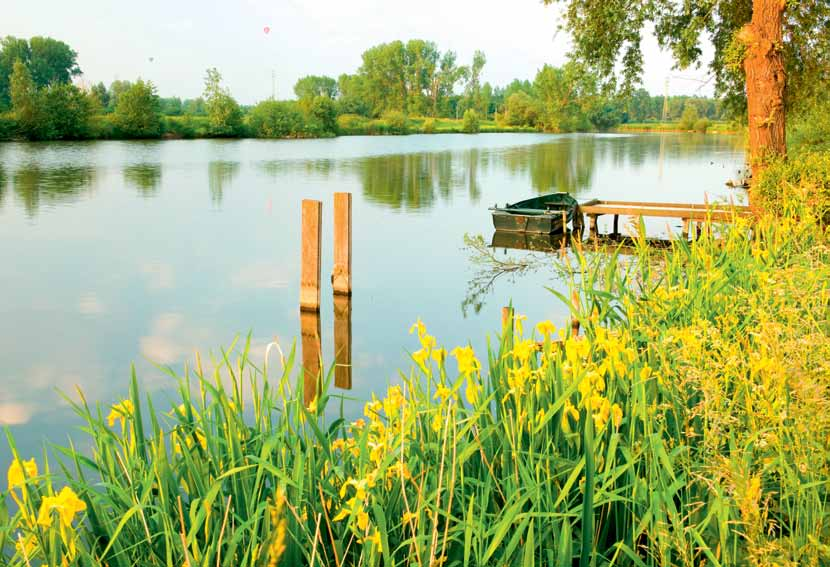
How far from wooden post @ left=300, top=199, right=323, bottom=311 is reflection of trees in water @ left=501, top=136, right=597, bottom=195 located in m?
22.6

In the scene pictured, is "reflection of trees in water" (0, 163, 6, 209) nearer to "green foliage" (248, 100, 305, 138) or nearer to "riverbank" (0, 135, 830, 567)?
"riverbank" (0, 135, 830, 567)

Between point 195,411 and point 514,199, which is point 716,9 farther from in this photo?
point 195,411

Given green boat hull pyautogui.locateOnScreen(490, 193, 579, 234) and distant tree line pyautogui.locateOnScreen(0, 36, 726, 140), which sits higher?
distant tree line pyautogui.locateOnScreen(0, 36, 726, 140)

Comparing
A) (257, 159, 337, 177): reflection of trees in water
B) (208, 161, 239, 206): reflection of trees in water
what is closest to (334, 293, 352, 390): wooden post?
(208, 161, 239, 206): reflection of trees in water

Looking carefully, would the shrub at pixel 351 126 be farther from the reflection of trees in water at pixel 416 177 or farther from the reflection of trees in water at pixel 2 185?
the reflection of trees in water at pixel 2 185

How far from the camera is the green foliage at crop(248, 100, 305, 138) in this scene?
266ft

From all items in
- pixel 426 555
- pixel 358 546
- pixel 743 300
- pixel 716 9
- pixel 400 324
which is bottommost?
pixel 400 324

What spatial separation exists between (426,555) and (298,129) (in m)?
83.2

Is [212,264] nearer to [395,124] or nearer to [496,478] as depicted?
[496,478]

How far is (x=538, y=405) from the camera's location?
3246mm

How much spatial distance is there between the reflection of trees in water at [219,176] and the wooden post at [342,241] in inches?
658

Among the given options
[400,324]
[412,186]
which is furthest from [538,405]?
[412,186]

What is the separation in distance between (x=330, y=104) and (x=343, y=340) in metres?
81.0

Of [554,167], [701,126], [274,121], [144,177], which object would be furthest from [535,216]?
[701,126]
